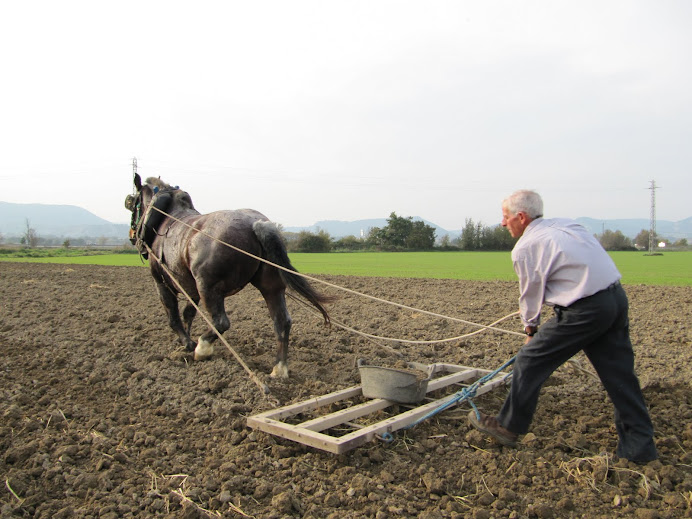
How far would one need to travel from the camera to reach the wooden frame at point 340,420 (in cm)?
347

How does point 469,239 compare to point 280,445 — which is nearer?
point 280,445

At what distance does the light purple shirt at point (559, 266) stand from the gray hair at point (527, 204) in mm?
115

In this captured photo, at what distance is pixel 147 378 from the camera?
557 centimetres

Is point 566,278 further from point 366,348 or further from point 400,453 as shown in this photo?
point 366,348

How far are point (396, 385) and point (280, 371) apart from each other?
1.68 m

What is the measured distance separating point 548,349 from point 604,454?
826 millimetres

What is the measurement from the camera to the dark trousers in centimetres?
337

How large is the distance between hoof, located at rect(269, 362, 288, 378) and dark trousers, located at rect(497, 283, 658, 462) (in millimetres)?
2590

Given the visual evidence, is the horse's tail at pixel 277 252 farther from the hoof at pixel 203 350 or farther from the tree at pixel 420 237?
the tree at pixel 420 237

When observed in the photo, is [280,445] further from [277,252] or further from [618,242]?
[618,242]

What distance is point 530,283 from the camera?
3484 millimetres

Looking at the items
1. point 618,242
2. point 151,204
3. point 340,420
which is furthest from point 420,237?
point 340,420

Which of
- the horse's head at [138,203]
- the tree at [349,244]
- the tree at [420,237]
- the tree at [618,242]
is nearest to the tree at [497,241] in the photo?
the tree at [420,237]

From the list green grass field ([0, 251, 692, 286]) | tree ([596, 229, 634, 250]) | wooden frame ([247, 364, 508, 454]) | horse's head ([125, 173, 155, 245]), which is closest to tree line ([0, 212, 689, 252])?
tree ([596, 229, 634, 250])
